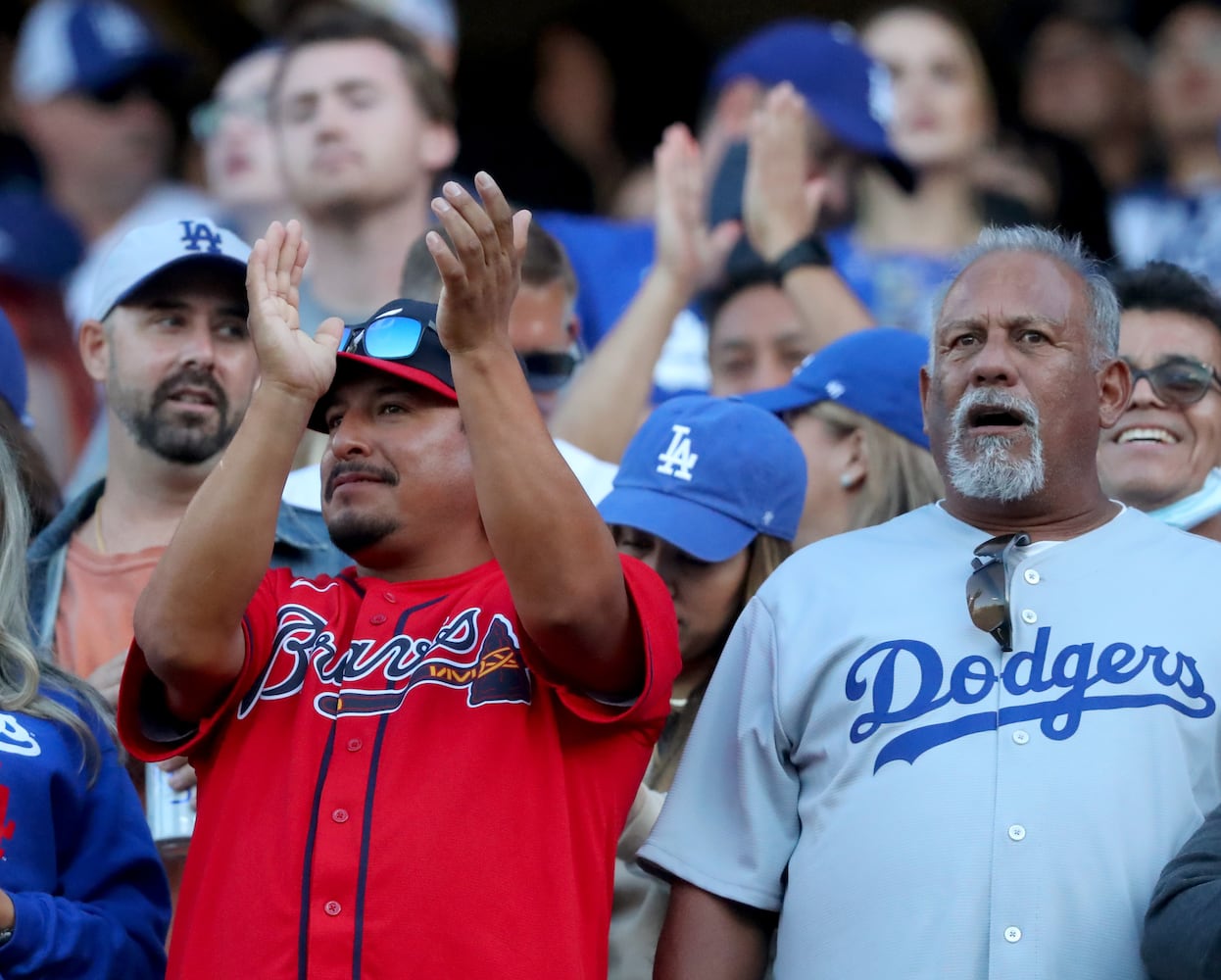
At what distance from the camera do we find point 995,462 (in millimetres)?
3299

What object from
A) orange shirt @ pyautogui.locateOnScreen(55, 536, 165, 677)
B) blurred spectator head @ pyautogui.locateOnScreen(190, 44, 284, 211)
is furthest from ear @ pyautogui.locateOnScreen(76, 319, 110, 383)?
blurred spectator head @ pyautogui.locateOnScreen(190, 44, 284, 211)

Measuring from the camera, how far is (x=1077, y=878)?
2.90 metres

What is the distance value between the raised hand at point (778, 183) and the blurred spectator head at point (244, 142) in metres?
2.20

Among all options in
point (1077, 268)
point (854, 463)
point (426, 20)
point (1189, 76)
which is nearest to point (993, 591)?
point (1077, 268)

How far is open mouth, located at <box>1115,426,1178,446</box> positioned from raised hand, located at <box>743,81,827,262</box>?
45.5 inches

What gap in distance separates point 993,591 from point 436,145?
312 cm

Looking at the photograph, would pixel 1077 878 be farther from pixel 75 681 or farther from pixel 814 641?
pixel 75 681

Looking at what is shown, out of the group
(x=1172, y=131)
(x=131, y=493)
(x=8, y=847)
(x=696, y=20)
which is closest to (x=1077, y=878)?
(x=8, y=847)

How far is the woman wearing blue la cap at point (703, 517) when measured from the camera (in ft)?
12.5

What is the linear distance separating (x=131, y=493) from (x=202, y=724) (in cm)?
130

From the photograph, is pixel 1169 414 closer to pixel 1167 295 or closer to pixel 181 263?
pixel 1167 295

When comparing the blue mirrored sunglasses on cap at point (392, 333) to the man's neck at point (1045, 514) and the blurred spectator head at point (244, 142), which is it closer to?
the man's neck at point (1045, 514)

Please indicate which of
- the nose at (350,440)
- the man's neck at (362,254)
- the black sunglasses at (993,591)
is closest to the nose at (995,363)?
the black sunglasses at (993,591)

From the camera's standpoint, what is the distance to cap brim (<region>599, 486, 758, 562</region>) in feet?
12.4
